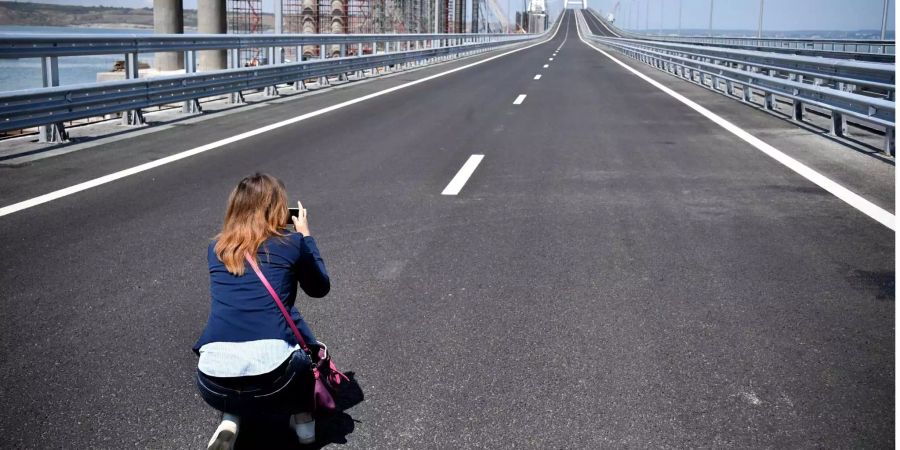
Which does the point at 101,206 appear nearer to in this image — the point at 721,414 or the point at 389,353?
the point at 389,353

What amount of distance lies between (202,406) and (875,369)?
3.00 meters

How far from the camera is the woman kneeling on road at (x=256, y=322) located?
10.7 ft

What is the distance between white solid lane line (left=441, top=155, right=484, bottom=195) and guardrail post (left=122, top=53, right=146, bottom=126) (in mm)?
5080

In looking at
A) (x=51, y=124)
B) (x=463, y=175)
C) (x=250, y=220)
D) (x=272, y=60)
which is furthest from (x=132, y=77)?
(x=250, y=220)

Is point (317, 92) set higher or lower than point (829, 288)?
higher

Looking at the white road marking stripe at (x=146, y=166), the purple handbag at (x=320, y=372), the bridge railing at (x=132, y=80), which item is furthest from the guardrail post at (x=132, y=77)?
the purple handbag at (x=320, y=372)

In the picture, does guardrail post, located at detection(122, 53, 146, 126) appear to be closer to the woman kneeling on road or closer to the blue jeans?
the woman kneeling on road

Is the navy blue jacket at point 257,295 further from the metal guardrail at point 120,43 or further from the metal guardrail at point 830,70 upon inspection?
Result: the metal guardrail at point 830,70

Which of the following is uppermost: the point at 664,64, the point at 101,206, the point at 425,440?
the point at 664,64

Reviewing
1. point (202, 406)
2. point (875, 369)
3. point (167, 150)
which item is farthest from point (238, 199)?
point (167, 150)

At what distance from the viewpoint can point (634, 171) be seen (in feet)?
31.6

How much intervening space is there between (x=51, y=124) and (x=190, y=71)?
12.8 feet

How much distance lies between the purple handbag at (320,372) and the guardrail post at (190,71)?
11241 millimetres

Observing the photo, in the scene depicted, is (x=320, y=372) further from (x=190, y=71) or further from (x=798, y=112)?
(x=798, y=112)
